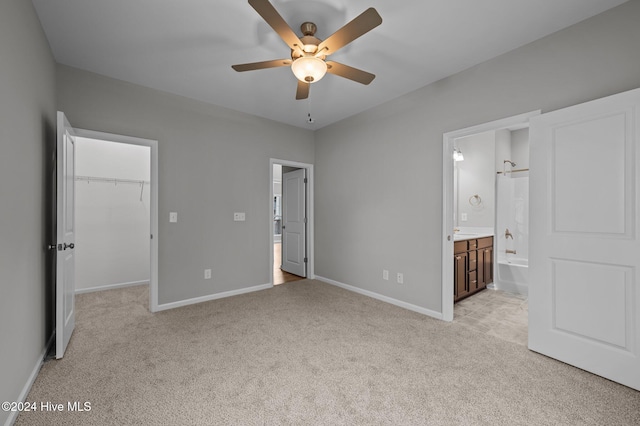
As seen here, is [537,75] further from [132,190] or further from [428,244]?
[132,190]

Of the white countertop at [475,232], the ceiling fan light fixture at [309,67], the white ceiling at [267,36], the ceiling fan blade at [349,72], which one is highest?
the white ceiling at [267,36]

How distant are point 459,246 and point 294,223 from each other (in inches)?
110

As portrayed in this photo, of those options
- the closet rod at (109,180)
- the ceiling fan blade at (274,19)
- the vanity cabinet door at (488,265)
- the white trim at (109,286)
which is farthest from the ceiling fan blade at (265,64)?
the white trim at (109,286)

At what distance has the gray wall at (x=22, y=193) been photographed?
5.10ft

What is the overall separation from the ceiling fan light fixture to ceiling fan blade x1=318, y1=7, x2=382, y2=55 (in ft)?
0.29

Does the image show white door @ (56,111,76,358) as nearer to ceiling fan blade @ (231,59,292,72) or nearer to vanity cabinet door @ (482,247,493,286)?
ceiling fan blade @ (231,59,292,72)

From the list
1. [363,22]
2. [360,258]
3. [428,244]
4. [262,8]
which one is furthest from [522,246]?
[262,8]

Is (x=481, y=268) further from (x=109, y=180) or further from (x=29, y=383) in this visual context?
(x=109, y=180)

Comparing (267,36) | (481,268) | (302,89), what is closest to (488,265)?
(481,268)

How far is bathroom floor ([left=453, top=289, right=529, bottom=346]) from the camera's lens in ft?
9.19

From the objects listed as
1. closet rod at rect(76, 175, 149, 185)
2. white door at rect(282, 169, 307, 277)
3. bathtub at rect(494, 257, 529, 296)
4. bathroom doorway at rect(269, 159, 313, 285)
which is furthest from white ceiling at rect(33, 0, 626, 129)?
bathtub at rect(494, 257, 529, 296)

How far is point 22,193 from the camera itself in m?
1.83

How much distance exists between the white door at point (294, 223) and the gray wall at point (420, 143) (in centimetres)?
31

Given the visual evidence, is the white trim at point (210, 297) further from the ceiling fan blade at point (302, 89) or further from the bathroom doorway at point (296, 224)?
the ceiling fan blade at point (302, 89)
